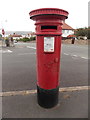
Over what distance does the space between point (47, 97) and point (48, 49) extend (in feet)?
3.44

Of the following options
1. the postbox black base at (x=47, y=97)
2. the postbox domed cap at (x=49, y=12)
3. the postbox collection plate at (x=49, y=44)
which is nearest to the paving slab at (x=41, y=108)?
the postbox black base at (x=47, y=97)

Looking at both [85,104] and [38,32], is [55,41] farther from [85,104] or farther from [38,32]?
[85,104]

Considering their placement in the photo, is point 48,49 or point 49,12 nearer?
point 49,12

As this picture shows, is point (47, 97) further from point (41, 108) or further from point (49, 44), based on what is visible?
point (49, 44)

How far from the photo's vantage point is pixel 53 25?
2.23 metres

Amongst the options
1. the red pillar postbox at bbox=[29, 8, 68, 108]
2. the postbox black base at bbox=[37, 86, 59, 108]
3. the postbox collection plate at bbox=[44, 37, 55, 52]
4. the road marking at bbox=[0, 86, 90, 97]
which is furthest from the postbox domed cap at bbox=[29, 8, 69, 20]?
the road marking at bbox=[0, 86, 90, 97]

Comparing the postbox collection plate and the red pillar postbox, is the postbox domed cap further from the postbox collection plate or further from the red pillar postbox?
the postbox collection plate

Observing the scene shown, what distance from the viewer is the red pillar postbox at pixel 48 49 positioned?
220 centimetres

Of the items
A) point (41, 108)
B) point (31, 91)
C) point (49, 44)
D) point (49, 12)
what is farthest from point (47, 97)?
point (49, 12)

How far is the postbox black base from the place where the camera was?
8.53 ft

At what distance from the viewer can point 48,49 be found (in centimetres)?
234

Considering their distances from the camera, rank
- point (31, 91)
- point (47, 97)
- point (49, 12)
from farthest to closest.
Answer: point (31, 91) → point (47, 97) → point (49, 12)

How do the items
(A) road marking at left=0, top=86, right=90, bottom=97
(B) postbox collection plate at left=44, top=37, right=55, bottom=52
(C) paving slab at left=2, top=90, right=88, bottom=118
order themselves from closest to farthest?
(B) postbox collection plate at left=44, top=37, right=55, bottom=52
(C) paving slab at left=2, top=90, right=88, bottom=118
(A) road marking at left=0, top=86, right=90, bottom=97

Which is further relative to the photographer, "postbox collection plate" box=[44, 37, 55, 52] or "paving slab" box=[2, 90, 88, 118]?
"paving slab" box=[2, 90, 88, 118]
